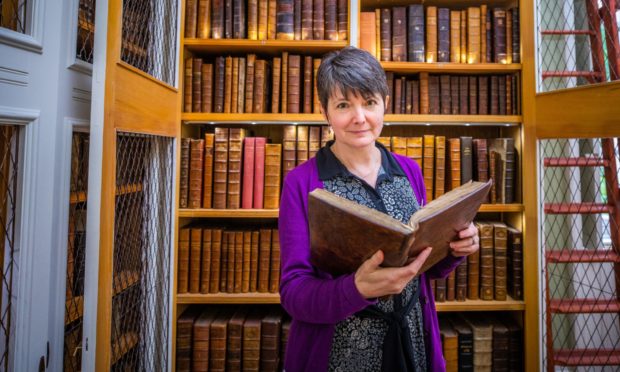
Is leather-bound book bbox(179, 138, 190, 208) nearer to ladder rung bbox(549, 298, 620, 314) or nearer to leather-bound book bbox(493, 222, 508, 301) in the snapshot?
leather-bound book bbox(493, 222, 508, 301)

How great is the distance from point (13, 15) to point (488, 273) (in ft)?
6.24

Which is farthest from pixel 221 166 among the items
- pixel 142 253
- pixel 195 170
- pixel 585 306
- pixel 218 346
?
pixel 585 306

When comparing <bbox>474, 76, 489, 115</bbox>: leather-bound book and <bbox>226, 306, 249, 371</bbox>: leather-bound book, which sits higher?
<bbox>474, 76, 489, 115</bbox>: leather-bound book

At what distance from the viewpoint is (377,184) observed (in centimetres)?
88

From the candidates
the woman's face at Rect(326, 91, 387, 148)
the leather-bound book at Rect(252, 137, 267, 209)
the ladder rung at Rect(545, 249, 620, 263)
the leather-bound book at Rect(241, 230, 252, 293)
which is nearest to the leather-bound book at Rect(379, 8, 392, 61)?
the leather-bound book at Rect(252, 137, 267, 209)


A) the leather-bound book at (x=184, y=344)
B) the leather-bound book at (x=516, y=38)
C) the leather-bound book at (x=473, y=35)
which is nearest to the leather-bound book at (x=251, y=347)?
the leather-bound book at (x=184, y=344)

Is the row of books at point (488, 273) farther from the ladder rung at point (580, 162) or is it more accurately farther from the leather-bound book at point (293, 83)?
the leather-bound book at point (293, 83)

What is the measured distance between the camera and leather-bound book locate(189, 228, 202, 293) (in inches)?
62.7

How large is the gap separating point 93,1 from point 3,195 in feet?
2.33

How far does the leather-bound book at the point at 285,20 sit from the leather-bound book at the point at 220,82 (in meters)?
0.28

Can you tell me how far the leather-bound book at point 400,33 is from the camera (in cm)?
163

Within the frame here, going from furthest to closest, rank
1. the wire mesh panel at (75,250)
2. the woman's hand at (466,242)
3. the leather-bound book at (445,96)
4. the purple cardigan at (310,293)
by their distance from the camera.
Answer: the leather-bound book at (445,96)
the wire mesh panel at (75,250)
the woman's hand at (466,242)
the purple cardigan at (310,293)

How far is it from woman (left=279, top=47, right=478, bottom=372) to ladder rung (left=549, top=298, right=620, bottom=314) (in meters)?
0.94

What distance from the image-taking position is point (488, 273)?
63.2 inches
